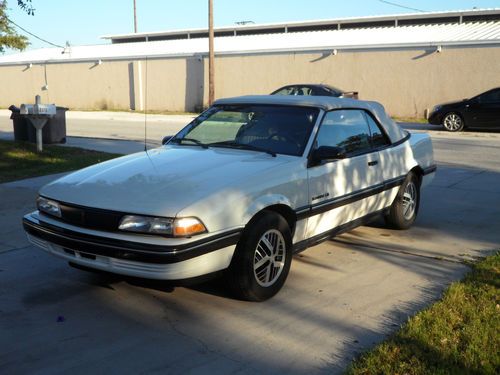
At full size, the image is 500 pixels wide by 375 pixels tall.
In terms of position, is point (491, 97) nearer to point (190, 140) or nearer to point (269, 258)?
point (190, 140)

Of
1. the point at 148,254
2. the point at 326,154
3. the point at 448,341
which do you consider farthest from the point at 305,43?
the point at 448,341

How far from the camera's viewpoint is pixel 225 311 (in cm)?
423

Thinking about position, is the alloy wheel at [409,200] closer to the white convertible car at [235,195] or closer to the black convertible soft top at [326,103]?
the white convertible car at [235,195]

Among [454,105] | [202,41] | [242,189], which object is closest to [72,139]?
[454,105]

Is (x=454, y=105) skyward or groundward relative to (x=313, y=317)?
skyward

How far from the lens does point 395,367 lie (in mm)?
3297

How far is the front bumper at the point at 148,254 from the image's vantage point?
3752 millimetres

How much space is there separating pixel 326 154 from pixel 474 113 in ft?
50.1

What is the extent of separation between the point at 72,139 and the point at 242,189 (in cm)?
1332

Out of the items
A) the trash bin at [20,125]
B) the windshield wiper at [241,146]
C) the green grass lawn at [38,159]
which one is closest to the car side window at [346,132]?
the windshield wiper at [241,146]

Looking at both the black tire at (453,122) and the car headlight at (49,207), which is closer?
the car headlight at (49,207)

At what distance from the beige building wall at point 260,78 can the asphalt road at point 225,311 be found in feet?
44.9

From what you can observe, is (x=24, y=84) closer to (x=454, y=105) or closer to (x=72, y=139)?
(x=72, y=139)

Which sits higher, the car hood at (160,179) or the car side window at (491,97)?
the car side window at (491,97)
